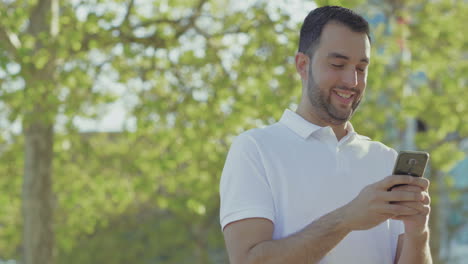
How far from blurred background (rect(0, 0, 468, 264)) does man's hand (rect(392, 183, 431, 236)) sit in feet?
17.5

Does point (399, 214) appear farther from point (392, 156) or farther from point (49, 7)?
A: point (49, 7)

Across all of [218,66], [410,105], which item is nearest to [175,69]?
[218,66]

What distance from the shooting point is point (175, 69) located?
11.0 m

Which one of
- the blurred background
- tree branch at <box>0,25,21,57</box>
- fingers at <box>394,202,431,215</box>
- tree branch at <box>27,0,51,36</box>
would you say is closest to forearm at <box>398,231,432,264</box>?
fingers at <box>394,202,431,215</box>

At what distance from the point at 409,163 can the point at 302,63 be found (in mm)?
718

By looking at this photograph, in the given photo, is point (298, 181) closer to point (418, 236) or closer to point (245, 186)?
point (245, 186)

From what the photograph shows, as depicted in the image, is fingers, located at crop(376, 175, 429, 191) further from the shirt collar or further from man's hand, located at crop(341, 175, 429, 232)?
the shirt collar

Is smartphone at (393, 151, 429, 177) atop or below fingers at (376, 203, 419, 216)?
atop

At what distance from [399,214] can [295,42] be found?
7.15 m

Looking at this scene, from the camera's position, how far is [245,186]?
2.69 m

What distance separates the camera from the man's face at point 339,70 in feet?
9.39

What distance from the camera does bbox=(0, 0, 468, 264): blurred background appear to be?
9805mm

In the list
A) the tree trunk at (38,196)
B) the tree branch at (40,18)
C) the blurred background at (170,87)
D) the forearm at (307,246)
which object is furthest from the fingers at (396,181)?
the tree branch at (40,18)

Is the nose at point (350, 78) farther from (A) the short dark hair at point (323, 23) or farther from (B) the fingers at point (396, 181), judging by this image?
(B) the fingers at point (396, 181)
